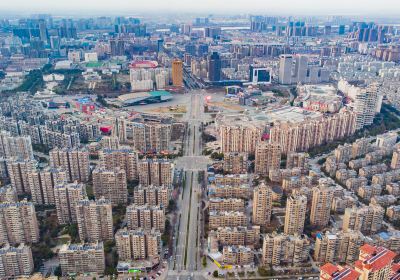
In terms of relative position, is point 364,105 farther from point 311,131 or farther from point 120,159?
point 120,159

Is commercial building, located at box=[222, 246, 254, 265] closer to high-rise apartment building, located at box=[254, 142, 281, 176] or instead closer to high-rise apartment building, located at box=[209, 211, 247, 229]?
high-rise apartment building, located at box=[209, 211, 247, 229]

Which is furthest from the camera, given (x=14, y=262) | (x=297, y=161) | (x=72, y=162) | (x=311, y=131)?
(x=311, y=131)

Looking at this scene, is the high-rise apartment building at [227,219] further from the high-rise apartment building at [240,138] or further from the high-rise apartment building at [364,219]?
the high-rise apartment building at [240,138]

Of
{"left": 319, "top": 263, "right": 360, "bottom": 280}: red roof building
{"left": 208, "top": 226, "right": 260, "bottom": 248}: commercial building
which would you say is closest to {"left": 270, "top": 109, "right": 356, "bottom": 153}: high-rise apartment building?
{"left": 208, "top": 226, "right": 260, "bottom": 248}: commercial building

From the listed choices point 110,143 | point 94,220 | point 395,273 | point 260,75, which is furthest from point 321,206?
point 260,75

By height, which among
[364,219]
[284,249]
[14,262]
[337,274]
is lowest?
[14,262]

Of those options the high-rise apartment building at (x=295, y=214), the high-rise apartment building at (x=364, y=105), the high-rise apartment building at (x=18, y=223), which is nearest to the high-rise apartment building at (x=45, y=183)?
the high-rise apartment building at (x=18, y=223)
